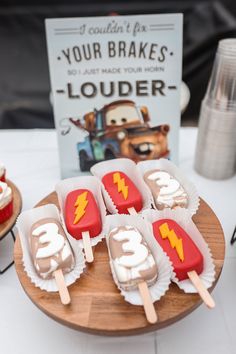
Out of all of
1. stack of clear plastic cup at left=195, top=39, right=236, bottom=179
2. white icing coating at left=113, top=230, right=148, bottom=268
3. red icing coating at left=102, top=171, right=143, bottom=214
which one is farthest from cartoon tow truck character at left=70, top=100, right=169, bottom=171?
white icing coating at left=113, top=230, right=148, bottom=268

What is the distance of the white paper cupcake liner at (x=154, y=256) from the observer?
2.11ft

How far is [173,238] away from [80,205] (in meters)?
0.23

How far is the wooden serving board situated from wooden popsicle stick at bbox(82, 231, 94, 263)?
0.7 inches

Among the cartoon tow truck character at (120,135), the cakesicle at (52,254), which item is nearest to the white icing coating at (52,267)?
the cakesicle at (52,254)

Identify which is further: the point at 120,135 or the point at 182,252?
the point at 120,135

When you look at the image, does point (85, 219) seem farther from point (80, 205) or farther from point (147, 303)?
point (147, 303)

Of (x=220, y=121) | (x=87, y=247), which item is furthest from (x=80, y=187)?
(x=220, y=121)

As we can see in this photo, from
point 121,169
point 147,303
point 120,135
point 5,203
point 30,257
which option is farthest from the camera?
point 120,135

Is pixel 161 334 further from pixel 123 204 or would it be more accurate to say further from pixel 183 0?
pixel 183 0

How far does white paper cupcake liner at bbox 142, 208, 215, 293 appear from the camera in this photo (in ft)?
2.18

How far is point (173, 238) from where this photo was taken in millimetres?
711

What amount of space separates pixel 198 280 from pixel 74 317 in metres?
0.23

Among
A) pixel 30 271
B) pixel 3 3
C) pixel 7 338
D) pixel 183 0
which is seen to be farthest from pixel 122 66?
pixel 3 3

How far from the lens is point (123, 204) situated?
83cm
